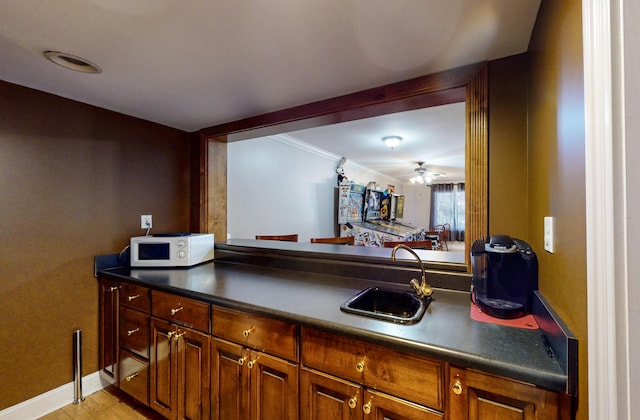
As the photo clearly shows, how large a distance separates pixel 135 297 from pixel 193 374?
2.23ft

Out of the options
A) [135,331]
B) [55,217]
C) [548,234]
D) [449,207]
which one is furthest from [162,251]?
[449,207]

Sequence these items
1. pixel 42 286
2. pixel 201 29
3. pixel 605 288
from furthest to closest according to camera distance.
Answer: pixel 42 286
pixel 201 29
pixel 605 288

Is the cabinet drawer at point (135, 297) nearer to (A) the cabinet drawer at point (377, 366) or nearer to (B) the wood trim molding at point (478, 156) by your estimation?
(A) the cabinet drawer at point (377, 366)

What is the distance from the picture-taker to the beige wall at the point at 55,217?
5.35ft

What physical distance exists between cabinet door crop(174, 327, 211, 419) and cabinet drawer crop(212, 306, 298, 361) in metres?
0.15

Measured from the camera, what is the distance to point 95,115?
6.48 feet

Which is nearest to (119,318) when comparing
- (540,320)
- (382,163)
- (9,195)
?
(9,195)

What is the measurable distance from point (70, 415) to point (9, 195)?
1.45 m

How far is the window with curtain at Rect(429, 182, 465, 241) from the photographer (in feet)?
27.8

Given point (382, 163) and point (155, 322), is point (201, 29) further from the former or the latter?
point (382, 163)

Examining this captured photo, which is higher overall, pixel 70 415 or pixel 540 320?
pixel 540 320

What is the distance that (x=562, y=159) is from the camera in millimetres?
785

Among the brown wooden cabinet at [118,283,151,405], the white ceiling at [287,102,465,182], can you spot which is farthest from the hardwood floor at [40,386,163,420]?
the white ceiling at [287,102,465,182]

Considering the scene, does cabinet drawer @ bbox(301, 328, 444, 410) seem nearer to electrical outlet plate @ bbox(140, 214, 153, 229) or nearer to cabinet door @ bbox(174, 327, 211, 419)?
cabinet door @ bbox(174, 327, 211, 419)
